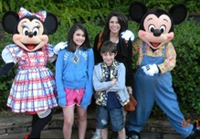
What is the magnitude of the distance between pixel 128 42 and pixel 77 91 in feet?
2.62

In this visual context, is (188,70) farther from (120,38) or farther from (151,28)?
(120,38)

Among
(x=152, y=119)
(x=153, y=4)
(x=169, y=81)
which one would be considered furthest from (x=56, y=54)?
(x=153, y=4)

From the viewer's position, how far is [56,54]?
171 inches

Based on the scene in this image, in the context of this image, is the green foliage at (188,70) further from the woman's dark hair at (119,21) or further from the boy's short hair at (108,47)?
the boy's short hair at (108,47)

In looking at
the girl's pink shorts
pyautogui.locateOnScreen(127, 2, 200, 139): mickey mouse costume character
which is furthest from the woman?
the girl's pink shorts

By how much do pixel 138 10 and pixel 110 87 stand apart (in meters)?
1.02

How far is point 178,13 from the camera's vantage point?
443 centimetres

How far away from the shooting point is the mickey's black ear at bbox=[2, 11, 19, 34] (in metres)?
4.24

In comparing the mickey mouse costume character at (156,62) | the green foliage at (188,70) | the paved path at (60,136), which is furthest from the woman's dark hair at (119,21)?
the paved path at (60,136)

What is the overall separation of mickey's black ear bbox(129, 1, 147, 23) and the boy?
589 millimetres

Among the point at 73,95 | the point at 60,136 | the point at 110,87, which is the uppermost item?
the point at 110,87

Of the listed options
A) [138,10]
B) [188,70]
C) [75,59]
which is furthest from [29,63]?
[188,70]

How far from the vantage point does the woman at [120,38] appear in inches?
168

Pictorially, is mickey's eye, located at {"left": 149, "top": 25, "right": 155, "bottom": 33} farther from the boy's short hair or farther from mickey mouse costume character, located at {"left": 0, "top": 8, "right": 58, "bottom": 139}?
mickey mouse costume character, located at {"left": 0, "top": 8, "right": 58, "bottom": 139}
